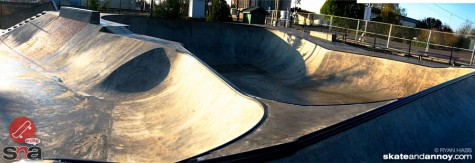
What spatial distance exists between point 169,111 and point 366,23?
1797cm

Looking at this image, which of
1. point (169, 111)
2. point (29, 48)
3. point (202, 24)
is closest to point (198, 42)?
point (202, 24)

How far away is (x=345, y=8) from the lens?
118 ft

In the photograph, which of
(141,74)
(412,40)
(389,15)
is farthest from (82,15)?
(389,15)

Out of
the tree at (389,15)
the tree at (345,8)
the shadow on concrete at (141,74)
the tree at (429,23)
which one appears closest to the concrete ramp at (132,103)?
the shadow on concrete at (141,74)

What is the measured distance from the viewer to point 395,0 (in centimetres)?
2736

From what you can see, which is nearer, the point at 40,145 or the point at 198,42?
the point at 40,145

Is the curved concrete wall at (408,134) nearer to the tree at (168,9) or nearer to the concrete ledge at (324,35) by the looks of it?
the concrete ledge at (324,35)

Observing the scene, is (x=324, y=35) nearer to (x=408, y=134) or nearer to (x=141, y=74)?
(x=141, y=74)

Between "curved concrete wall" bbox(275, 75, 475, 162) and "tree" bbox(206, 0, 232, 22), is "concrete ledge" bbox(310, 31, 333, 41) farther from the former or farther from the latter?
"curved concrete wall" bbox(275, 75, 475, 162)

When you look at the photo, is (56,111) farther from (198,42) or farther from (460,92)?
(198,42)

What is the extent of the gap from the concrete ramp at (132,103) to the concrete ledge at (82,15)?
1214 millimetres

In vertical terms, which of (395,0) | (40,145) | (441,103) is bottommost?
(40,145)

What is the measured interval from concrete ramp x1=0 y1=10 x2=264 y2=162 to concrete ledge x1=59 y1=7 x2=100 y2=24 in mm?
1214

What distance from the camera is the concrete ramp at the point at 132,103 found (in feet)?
20.1
